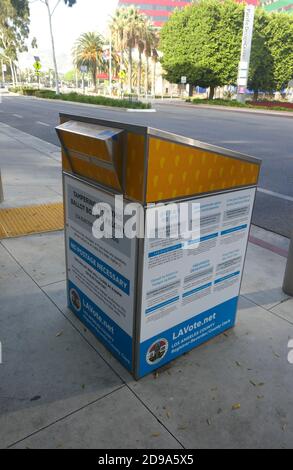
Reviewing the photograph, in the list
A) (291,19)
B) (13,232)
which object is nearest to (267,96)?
(291,19)

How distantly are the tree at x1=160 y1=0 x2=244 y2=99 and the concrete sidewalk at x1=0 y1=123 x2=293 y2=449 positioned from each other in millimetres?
44315

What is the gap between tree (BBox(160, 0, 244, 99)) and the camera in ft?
134

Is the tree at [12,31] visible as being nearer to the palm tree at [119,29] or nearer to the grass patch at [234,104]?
the palm tree at [119,29]

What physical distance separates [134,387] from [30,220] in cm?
326

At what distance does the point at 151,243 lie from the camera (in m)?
2.09

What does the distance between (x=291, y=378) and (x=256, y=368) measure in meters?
0.23

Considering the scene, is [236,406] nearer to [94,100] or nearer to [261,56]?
[94,100]

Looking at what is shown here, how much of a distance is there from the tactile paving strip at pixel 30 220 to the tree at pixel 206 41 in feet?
138

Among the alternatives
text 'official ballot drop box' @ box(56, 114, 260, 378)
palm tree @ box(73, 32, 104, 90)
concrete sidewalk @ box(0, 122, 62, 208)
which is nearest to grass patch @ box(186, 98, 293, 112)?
concrete sidewalk @ box(0, 122, 62, 208)

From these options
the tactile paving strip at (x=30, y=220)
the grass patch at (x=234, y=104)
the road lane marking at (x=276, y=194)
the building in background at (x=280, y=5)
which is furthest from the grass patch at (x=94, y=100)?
the building in background at (x=280, y=5)

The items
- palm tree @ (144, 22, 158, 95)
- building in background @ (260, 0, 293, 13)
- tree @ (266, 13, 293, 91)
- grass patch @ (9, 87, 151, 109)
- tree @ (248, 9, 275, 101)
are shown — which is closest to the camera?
grass patch @ (9, 87, 151, 109)

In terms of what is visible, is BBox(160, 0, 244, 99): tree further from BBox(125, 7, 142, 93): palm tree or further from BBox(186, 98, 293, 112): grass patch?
BBox(125, 7, 142, 93): palm tree

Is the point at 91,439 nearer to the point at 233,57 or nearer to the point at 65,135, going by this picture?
the point at 65,135

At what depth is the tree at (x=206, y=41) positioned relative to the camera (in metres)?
40.8
